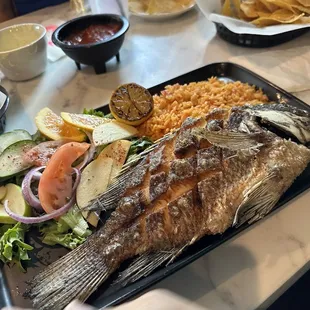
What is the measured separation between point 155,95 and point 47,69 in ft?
1.99

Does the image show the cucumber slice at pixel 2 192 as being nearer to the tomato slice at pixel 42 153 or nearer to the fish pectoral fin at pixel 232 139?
the tomato slice at pixel 42 153

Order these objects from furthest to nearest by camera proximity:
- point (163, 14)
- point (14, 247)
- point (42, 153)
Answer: point (163, 14), point (42, 153), point (14, 247)

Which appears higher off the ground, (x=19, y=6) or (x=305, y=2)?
(x=305, y=2)

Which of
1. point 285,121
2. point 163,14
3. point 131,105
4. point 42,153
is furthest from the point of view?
point 163,14

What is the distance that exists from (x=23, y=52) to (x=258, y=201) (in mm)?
1095

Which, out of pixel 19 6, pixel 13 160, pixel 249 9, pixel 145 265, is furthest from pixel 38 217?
pixel 19 6

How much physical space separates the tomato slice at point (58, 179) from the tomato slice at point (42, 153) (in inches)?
2.3

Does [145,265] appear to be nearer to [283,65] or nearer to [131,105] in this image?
[131,105]

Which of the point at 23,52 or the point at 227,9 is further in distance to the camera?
the point at 227,9

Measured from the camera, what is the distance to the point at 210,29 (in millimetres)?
1932

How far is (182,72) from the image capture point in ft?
5.59

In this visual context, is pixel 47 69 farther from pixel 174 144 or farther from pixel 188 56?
pixel 174 144

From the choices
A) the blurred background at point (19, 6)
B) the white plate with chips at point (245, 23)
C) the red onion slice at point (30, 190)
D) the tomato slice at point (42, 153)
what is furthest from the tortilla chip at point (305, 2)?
the blurred background at point (19, 6)

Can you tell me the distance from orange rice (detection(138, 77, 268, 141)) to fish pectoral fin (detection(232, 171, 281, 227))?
40 centimetres
